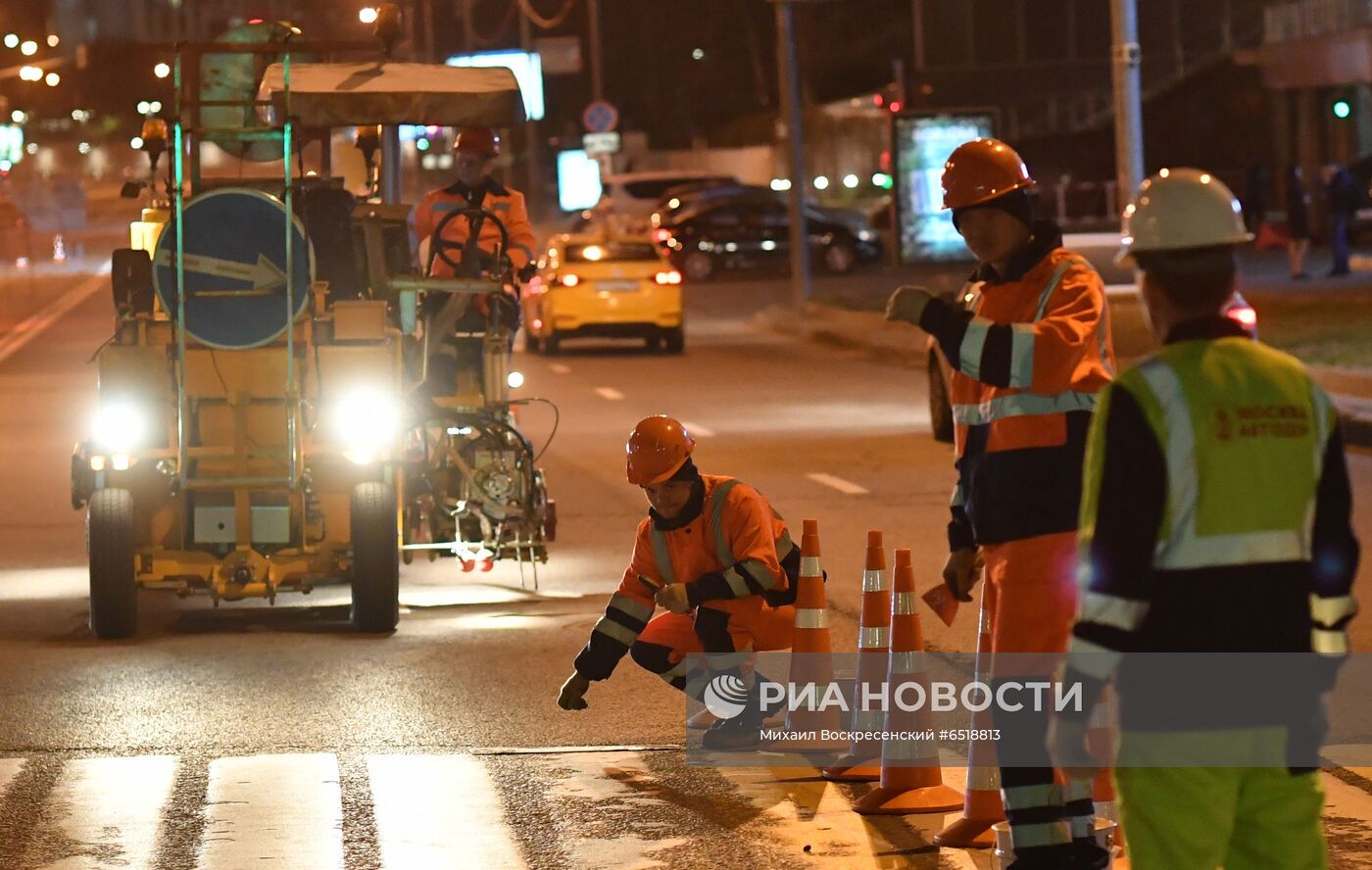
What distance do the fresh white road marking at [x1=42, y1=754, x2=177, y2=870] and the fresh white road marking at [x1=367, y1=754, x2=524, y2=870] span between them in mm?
687

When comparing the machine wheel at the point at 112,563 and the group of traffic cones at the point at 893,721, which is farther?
the machine wheel at the point at 112,563

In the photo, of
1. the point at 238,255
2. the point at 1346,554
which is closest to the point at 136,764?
the point at 238,255

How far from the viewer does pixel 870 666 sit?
8023 mm

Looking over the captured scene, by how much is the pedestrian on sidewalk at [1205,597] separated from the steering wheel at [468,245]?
8.17m

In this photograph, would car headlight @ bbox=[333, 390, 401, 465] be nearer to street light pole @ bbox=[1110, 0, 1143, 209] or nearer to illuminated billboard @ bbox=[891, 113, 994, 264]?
street light pole @ bbox=[1110, 0, 1143, 209]

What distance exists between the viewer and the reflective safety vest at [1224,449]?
14.5ft

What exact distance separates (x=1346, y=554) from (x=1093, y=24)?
6779 centimetres

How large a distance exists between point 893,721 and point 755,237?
39.9 metres

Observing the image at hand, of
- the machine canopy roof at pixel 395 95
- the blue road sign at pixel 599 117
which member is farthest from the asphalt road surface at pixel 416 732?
the blue road sign at pixel 599 117

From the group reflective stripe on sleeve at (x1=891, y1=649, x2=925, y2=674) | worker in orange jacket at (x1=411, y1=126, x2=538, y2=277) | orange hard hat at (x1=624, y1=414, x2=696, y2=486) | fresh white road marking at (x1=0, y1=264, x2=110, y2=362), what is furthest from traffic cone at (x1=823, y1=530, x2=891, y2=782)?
fresh white road marking at (x1=0, y1=264, x2=110, y2=362)

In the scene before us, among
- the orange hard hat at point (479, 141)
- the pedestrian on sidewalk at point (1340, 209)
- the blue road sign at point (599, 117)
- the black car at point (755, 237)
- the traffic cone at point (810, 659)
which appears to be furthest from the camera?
the blue road sign at point (599, 117)

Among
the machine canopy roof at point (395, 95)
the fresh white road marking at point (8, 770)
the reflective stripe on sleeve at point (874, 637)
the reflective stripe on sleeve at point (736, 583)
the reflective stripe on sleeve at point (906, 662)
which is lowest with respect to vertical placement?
the fresh white road marking at point (8, 770)

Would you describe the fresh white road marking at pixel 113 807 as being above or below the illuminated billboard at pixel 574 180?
below

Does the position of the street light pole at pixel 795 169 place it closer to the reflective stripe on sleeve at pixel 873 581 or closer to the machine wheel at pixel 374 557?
the machine wheel at pixel 374 557
